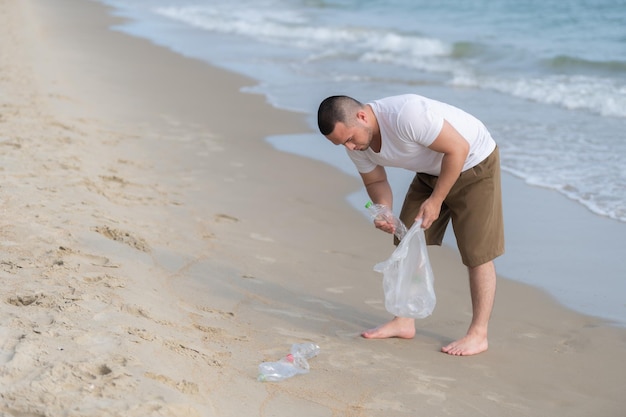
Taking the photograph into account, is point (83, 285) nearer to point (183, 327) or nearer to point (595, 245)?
point (183, 327)

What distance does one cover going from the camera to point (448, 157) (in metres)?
3.77

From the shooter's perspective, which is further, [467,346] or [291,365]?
[467,346]

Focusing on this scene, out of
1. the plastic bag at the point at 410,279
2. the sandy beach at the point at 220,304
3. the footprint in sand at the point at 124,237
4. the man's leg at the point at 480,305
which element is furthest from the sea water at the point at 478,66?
the footprint in sand at the point at 124,237

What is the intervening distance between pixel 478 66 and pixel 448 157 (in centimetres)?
1042

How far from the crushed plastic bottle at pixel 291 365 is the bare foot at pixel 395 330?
0.43m

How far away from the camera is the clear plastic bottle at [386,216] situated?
13.6 feet

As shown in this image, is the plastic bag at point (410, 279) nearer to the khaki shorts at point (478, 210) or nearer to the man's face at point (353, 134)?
the khaki shorts at point (478, 210)

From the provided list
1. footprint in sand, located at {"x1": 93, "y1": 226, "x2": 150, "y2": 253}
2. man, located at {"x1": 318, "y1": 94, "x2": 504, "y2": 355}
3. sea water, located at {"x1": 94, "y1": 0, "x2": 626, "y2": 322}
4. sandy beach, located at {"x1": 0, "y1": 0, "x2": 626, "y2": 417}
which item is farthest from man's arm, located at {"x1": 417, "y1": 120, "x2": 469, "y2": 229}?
footprint in sand, located at {"x1": 93, "y1": 226, "x2": 150, "y2": 253}

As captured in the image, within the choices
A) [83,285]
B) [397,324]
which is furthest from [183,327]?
[397,324]

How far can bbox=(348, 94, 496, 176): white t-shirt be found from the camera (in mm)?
3715

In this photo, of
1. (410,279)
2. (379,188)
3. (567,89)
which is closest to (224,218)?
(379,188)

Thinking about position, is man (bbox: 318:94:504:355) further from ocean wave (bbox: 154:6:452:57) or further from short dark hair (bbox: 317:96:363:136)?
ocean wave (bbox: 154:6:452:57)

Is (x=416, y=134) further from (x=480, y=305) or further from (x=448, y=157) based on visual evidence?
(x=480, y=305)

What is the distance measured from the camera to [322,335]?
420 centimetres
